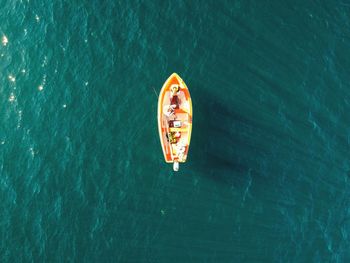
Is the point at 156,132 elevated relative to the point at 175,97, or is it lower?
lower

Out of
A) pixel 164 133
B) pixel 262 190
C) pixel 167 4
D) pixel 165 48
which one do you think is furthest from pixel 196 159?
pixel 167 4

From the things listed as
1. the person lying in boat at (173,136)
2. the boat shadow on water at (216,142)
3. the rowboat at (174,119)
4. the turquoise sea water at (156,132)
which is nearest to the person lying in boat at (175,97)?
the rowboat at (174,119)

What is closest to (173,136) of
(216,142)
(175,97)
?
(175,97)

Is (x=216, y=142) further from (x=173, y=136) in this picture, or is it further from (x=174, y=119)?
(x=174, y=119)

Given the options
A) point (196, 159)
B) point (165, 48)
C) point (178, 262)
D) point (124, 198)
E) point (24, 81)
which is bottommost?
point (178, 262)

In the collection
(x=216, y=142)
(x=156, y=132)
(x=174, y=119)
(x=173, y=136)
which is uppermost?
(x=174, y=119)

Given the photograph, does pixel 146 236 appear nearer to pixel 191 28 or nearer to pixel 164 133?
pixel 164 133

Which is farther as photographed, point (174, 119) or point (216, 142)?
point (174, 119)

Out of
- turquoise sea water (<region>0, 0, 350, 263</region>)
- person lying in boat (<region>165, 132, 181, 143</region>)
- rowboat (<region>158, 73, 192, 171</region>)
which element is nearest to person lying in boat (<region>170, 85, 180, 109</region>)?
rowboat (<region>158, 73, 192, 171</region>)
